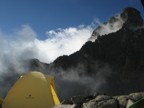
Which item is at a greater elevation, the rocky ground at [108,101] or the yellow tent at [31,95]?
the yellow tent at [31,95]

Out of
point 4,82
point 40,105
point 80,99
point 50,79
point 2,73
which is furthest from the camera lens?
point 2,73

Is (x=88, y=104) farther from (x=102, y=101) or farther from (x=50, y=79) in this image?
(x=50, y=79)

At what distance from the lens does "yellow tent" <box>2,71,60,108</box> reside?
25094 millimetres

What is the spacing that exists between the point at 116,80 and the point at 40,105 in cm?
17723

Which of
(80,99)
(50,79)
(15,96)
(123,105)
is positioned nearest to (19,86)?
(15,96)

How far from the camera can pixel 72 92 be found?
18188 cm

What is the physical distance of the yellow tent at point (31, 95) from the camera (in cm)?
2509

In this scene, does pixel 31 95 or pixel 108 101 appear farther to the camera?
pixel 31 95

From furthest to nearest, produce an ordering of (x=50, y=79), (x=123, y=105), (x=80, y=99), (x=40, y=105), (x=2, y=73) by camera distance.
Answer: (x=2, y=73) < (x=50, y=79) < (x=40, y=105) < (x=80, y=99) < (x=123, y=105)

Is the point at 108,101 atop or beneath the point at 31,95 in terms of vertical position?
beneath

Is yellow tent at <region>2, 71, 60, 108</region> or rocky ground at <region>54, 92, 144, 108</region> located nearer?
rocky ground at <region>54, 92, 144, 108</region>

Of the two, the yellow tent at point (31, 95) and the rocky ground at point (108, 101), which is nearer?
the rocky ground at point (108, 101)

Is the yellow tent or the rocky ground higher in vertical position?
the yellow tent

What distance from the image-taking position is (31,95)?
25.3 m
